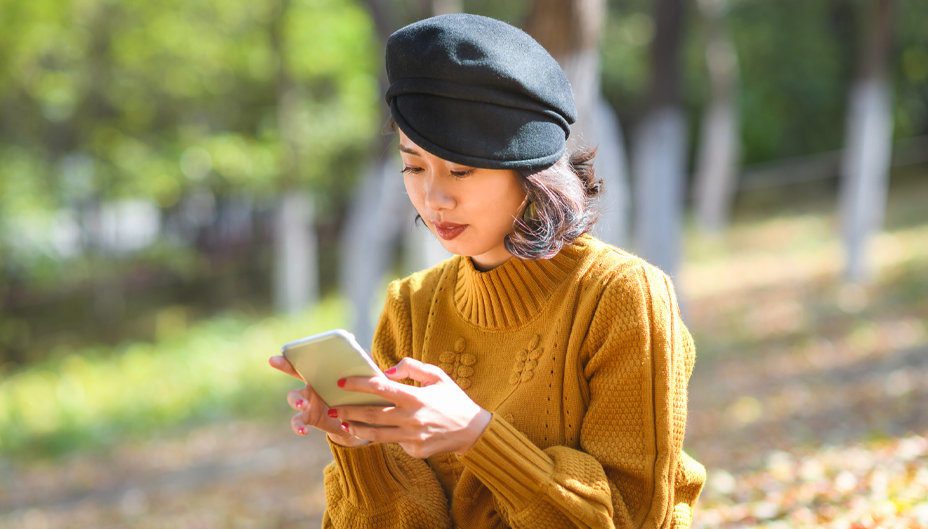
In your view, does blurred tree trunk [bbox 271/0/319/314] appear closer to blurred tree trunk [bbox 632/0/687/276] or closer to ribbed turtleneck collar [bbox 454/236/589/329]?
blurred tree trunk [bbox 632/0/687/276]

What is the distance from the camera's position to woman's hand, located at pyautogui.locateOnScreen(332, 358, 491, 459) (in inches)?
58.3

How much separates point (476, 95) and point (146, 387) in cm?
894

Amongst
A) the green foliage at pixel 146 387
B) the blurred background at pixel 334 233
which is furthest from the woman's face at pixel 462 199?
the green foliage at pixel 146 387

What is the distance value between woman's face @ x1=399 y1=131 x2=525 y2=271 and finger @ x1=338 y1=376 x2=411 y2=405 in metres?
0.41

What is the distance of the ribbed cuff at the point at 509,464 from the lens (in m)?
1.56

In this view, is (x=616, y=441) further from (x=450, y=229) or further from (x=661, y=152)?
(x=661, y=152)

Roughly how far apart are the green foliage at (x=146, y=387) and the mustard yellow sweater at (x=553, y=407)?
23.1 ft

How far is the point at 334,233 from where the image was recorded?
19.1m

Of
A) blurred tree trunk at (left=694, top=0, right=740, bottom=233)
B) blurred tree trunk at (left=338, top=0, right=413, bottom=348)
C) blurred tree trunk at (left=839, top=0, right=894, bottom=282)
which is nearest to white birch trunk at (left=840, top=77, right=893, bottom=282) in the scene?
blurred tree trunk at (left=839, top=0, right=894, bottom=282)

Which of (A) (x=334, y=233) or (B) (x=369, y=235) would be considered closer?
(B) (x=369, y=235)

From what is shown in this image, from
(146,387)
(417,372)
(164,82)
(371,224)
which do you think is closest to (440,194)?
(417,372)

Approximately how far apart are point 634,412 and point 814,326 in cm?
770

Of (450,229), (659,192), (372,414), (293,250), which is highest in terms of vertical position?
(450,229)

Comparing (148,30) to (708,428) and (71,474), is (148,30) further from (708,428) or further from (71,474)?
(708,428)
